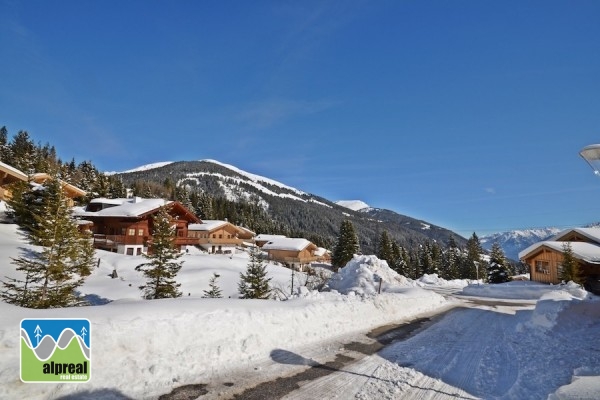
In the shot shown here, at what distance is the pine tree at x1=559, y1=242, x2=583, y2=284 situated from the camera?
36188 millimetres

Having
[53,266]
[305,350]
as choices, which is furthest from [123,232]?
[305,350]

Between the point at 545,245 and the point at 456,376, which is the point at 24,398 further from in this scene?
the point at 545,245

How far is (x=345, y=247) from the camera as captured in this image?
67000 mm

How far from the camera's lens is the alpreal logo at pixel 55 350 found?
6.24m

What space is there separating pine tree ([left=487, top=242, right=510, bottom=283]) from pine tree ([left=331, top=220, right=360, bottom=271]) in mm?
22957

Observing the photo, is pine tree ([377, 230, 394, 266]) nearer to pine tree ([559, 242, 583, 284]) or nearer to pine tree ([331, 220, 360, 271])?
pine tree ([331, 220, 360, 271])

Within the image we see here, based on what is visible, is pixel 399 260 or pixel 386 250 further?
pixel 386 250

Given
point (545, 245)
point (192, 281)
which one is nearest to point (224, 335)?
point (192, 281)

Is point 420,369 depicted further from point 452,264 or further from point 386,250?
point 452,264

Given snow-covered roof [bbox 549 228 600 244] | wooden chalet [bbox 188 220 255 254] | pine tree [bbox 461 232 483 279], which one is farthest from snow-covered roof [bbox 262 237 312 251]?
snow-covered roof [bbox 549 228 600 244]

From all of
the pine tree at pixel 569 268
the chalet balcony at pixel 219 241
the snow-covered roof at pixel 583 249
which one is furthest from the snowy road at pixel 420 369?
the chalet balcony at pixel 219 241

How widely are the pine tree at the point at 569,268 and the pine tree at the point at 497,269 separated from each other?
17.3m

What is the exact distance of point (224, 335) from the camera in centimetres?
878

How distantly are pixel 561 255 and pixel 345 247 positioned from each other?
3482 cm
